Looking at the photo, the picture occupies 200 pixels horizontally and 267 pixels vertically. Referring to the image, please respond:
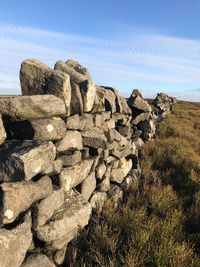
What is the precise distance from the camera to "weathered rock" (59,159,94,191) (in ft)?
16.7

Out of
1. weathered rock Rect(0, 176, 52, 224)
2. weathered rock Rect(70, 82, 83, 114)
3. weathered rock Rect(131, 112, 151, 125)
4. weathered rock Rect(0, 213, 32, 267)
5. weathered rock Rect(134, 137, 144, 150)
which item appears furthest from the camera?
weathered rock Rect(131, 112, 151, 125)

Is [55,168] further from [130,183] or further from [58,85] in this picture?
[130,183]

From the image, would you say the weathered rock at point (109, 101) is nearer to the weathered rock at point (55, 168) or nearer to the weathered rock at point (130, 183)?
the weathered rock at point (130, 183)

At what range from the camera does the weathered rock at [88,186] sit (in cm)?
582

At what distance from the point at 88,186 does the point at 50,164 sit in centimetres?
157

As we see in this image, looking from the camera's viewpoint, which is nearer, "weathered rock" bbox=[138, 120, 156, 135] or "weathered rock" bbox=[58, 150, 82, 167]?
"weathered rock" bbox=[58, 150, 82, 167]

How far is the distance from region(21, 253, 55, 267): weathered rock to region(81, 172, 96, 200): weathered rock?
1.60 meters

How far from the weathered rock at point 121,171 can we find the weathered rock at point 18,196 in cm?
320

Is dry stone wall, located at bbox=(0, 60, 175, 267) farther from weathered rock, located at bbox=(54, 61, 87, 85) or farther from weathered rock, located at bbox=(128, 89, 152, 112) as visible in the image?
weathered rock, located at bbox=(128, 89, 152, 112)

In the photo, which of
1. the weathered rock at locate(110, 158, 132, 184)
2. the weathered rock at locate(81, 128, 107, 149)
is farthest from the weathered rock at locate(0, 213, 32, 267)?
the weathered rock at locate(110, 158, 132, 184)

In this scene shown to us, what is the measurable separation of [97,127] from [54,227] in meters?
2.77

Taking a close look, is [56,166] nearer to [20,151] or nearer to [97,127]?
[20,151]

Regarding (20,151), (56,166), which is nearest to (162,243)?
(56,166)

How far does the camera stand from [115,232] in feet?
17.6
